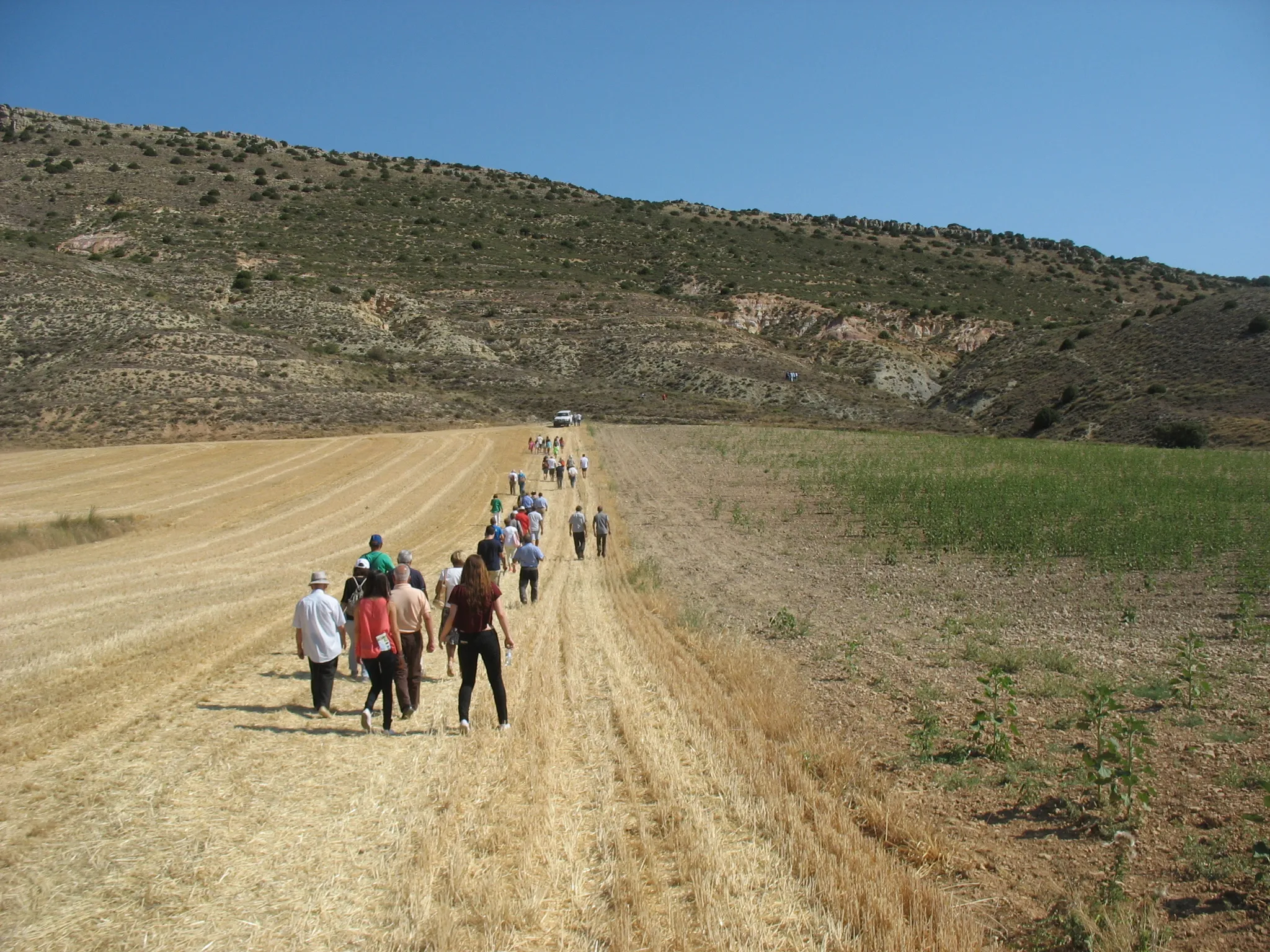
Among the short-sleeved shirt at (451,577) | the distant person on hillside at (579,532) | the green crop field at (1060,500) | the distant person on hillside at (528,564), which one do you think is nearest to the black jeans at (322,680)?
the short-sleeved shirt at (451,577)

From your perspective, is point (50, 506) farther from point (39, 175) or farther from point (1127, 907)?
point (39, 175)

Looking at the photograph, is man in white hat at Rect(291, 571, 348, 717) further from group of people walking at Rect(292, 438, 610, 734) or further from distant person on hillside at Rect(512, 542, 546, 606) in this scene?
distant person on hillside at Rect(512, 542, 546, 606)

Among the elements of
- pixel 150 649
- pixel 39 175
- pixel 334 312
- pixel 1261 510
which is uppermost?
pixel 39 175

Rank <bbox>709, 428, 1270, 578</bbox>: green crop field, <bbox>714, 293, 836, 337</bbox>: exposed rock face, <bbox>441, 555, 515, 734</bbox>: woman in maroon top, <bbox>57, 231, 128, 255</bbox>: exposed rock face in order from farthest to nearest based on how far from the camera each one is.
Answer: <bbox>714, 293, 836, 337</bbox>: exposed rock face
<bbox>57, 231, 128, 255</bbox>: exposed rock face
<bbox>709, 428, 1270, 578</bbox>: green crop field
<bbox>441, 555, 515, 734</bbox>: woman in maroon top

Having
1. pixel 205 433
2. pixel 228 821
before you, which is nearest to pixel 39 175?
pixel 205 433

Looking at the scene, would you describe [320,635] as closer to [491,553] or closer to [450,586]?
[450,586]

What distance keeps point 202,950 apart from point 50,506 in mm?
29867

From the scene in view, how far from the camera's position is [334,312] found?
67250mm

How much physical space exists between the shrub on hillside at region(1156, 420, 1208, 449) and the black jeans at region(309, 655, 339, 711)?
45.2m

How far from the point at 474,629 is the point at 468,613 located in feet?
0.56

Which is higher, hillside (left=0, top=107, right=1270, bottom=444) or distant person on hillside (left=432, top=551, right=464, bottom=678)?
hillside (left=0, top=107, right=1270, bottom=444)

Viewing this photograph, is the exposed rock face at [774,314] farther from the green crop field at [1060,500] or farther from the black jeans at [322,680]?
the black jeans at [322,680]

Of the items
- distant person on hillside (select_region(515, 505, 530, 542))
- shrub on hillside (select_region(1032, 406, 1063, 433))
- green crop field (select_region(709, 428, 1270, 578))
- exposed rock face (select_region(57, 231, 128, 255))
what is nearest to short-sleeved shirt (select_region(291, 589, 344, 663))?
distant person on hillside (select_region(515, 505, 530, 542))

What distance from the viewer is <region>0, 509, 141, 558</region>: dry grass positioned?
23656 mm
